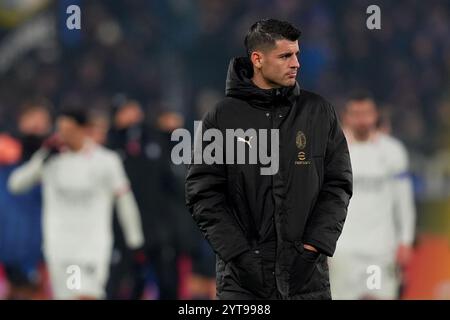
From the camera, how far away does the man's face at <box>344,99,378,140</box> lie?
35.6 feet

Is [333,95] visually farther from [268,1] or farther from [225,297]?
[225,297]

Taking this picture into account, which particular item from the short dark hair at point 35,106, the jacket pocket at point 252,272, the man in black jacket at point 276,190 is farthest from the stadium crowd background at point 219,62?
the jacket pocket at point 252,272

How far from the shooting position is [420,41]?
44.9ft

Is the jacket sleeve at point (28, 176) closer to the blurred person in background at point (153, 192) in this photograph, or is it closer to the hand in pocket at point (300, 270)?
the blurred person in background at point (153, 192)

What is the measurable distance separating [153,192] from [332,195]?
21.3ft

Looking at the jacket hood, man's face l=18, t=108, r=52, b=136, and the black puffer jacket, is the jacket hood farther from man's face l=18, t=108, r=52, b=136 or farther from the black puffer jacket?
man's face l=18, t=108, r=52, b=136

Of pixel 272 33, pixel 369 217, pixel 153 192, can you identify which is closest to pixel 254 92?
pixel 272 33

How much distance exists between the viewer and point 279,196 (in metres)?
5.59

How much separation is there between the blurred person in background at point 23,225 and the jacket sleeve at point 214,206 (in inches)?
241

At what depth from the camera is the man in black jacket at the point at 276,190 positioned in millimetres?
5598

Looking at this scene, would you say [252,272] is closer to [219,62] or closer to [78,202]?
[78,202]

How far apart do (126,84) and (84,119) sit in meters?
2.34

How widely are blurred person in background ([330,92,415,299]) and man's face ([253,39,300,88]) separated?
5.14m
